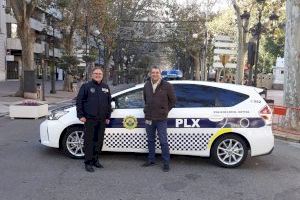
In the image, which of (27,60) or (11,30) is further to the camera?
(11,30)

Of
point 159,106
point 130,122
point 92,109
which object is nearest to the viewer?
point 92,109

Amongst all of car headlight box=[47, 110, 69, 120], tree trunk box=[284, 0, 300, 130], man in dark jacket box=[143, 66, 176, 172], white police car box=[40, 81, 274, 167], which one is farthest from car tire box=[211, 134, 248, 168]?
tree trunk box=[284, 0, 300, 130]

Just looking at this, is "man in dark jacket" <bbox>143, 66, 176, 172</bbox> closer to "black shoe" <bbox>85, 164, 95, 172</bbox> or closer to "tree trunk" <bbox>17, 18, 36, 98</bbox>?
"black shoe" <bbox>85, 164, 95, 172</bbox>

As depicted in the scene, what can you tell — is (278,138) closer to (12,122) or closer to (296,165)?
(296,165)

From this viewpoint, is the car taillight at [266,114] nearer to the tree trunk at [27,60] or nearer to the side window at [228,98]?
the side window at [228,98]

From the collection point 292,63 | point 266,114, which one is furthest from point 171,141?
point 292,63

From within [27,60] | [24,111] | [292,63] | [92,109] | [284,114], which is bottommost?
[24,111]

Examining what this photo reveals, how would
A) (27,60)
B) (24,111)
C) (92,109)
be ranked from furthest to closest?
(27,60), (24,111), (92,109)

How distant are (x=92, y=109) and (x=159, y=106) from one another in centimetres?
110

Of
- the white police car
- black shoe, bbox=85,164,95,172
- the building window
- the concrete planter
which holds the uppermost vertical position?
the building window

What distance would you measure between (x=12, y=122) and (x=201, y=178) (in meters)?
8.61

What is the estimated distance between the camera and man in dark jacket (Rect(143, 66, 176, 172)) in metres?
7.21

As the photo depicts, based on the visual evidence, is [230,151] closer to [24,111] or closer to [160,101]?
[160,101]

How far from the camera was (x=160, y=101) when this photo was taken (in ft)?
23.6
